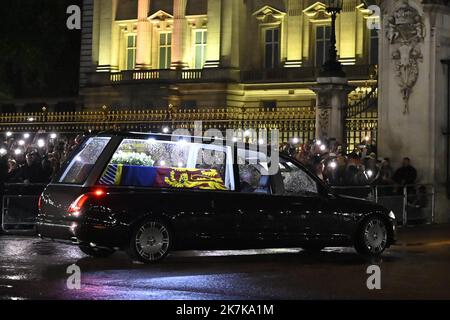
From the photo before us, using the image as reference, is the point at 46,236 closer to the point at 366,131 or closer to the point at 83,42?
the point at 366,131

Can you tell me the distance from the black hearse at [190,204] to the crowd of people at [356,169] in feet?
15.8

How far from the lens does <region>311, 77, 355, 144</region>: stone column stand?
25.1m

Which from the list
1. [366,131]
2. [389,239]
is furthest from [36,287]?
[366,131]

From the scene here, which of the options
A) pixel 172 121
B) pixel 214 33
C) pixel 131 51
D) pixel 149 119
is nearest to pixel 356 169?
pixel 172 121

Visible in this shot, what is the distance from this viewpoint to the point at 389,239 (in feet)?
53.7

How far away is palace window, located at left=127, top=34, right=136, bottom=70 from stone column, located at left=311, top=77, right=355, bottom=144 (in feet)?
141

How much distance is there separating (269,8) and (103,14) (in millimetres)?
11032

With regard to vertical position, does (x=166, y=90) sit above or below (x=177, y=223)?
above

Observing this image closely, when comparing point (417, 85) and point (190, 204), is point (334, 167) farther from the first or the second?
point (190, 204)

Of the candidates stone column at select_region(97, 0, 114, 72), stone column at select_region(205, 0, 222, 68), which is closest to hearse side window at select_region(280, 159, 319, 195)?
stone column at select_region(205, 0, 222, 68)

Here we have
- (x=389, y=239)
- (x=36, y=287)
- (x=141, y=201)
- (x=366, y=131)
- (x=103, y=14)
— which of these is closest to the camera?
(x=36, y=287)

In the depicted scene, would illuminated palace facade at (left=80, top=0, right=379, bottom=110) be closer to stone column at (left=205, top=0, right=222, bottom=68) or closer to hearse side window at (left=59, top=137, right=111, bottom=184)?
stone column at (left=205, top=0, right=222, bottom=68)

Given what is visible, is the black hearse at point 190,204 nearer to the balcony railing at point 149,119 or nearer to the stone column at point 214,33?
the balcony railing at point 149,119
